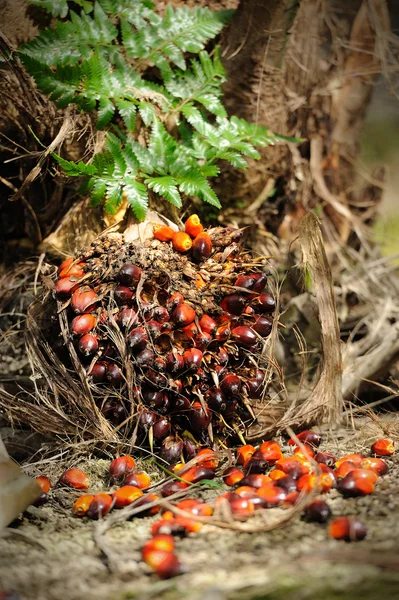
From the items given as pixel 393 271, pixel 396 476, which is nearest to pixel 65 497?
pixel 396 476

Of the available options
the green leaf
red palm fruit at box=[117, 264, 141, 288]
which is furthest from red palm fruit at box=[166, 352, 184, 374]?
the green leaf

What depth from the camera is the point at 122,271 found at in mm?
2193

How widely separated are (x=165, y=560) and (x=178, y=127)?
203cm

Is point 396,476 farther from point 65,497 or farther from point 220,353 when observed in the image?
point 65,497

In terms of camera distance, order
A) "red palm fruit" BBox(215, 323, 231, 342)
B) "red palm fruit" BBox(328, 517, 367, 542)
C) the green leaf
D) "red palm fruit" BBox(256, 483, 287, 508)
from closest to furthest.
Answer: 1. "red palm fruit" BBox(328, 517, 367, 542)
2. "red palm fruit" BBox(256, 483, 287, 508)
3. "red palm fruit" BBox(215, 323, 231, 342)
4. the green leaf

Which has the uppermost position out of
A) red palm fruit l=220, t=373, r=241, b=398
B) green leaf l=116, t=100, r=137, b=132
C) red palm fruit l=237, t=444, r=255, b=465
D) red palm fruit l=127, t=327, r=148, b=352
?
green leaf l=116, t=100, r=137, b=132

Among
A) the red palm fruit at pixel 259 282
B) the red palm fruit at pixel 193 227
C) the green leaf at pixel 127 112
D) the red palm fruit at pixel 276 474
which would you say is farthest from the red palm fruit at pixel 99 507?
the green leaf at pixel 127 112

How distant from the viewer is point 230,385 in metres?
2.21

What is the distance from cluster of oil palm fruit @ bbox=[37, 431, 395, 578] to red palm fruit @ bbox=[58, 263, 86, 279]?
75cm

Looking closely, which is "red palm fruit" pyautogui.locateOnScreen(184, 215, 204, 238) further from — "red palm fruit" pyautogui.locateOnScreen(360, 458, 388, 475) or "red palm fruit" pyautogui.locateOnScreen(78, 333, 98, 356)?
"red palm fruit" pyautogui.locateOnScreen(360, 458, 388, 475)

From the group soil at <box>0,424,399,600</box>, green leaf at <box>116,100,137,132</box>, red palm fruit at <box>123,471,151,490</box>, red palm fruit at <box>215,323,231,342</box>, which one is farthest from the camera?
green leaf at <box>116,100,137,132</box>

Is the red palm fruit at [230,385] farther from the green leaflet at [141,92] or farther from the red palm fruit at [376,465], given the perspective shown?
the green leaflet at [141,92]

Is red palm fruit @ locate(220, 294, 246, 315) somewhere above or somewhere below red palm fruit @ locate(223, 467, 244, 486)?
above

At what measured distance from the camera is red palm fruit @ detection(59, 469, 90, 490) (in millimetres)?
2086
